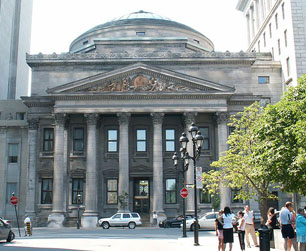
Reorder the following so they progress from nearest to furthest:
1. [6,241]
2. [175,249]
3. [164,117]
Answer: [175,249] < [6,241] < [164,117]

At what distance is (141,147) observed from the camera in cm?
4859

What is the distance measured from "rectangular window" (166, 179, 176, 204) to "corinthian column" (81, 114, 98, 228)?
25.9ft

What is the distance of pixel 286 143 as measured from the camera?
72.9 feet

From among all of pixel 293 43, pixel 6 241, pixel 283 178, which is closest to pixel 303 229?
pixel 283 178

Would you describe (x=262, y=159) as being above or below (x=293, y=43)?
below

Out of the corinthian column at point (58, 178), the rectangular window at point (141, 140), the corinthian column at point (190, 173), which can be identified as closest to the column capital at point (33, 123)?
the corinthian column at point (58, 178)

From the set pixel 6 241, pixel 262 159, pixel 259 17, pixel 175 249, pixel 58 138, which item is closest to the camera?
pixel 175 249

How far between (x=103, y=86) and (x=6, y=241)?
22700mm

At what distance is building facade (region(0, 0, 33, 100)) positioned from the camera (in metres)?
69.5

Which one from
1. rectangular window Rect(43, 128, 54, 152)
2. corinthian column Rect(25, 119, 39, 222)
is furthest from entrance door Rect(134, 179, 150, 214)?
corinthian column Rect(25, 119, 39, 222)

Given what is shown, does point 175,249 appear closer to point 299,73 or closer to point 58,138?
point 58,138

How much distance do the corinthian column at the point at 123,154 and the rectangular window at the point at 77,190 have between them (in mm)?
5387

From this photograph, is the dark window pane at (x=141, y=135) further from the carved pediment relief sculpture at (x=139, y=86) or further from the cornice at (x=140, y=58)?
the cornice at (x=140, y=58)

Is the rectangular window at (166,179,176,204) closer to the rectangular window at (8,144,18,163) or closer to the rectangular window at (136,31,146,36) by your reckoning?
the rectangular window at (8,144,18,163)
